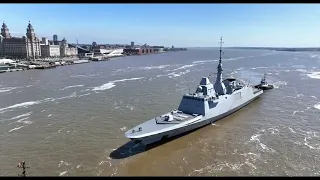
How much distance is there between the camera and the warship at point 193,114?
67.3 ft

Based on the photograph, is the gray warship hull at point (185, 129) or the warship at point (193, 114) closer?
the gray warship hull at point (185, 129)

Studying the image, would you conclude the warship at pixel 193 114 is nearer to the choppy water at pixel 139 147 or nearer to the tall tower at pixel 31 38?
the choppy water at pixel 139 147

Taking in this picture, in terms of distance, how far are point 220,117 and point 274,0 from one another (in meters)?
24.8

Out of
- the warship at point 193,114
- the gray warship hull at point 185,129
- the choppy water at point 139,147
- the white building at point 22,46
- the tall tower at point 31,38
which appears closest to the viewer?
the choppy water at point 139,147

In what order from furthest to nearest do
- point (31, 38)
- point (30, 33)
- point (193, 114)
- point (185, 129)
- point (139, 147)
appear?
point (30, 33), point (31, 38), point (193, 114), point (185, 129), point (139, 147)

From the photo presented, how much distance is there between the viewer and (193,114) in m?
24.6

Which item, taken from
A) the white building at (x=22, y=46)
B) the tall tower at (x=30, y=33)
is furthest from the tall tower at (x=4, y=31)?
the tall tower at (x=30, y=33)

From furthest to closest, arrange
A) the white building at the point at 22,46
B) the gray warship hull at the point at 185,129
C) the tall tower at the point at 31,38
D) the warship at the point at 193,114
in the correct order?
the tall tower at the point at 31,38
the white building at the point at 22,46
the warship at the point at 193,114
the gray warship hull at the point at 185,129

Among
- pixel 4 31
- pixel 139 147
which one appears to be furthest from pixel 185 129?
pixel 4 31

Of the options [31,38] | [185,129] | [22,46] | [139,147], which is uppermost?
[31,38]

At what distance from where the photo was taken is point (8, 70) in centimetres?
7556

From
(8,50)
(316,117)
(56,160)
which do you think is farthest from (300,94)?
(8,50)

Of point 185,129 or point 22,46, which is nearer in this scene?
point 185,129

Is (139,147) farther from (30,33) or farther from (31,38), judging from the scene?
(30,33)
